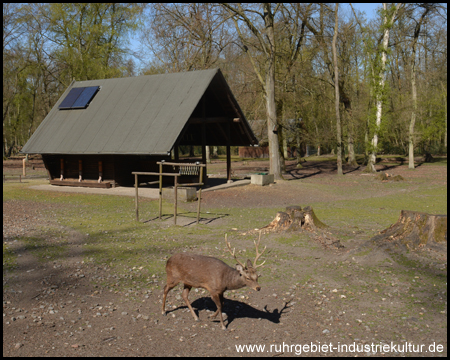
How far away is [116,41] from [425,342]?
4593 cm

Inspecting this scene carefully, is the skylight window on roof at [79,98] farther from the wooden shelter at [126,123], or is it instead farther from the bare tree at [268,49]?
the bare tree at [268,49]

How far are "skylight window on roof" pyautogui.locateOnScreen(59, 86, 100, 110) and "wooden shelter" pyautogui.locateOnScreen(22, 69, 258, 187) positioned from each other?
0.01m

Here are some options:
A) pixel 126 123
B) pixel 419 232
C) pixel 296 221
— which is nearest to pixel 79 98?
pixel 126 123

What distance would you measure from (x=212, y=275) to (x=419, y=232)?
614 cm

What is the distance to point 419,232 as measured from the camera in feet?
33.5

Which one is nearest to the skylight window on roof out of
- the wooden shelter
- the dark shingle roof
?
the wooden shelter

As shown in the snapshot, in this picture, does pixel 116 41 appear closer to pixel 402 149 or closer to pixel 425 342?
pixel 402 149

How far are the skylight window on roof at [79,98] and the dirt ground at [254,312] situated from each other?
18.3 m

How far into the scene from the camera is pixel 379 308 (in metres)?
7.48

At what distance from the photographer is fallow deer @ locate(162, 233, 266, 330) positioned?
6.38 metres

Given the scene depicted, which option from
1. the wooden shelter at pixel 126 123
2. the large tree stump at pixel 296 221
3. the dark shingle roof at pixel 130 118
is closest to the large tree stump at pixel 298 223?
the large tree stump at pixel 296 221

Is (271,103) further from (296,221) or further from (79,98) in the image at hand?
(296,221)

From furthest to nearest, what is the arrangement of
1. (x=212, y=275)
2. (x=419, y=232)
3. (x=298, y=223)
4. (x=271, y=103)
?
(x=271, y=103) → (x=298, y=223) → (x=419, y=232) → (x=212, y=275)

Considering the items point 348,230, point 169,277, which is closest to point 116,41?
point 348,230
